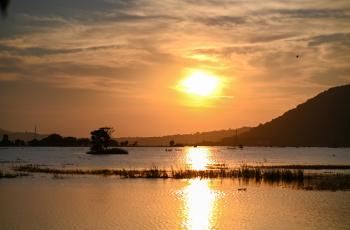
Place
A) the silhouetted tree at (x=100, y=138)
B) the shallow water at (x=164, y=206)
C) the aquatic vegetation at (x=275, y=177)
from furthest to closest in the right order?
the silhouetted tree at (x=100, y=138) → the aquatic vegetation at (x=275, y=177) → the shallow water at (x=164, y=206)

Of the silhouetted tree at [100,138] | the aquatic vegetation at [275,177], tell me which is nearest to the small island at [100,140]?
the silhouetted tree at [100,138]

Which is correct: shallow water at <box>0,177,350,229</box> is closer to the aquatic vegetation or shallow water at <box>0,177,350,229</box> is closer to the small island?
the aquatic vegetation

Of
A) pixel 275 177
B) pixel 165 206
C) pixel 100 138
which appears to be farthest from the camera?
pixel 100 138

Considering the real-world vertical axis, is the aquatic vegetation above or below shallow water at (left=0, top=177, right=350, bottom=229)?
above

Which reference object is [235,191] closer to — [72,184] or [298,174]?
[298,174]

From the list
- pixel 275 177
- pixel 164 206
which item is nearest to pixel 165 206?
pixel 164 206

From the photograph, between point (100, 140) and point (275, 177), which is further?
point (100, 140)

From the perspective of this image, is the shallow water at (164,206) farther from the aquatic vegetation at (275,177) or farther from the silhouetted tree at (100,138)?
the silhouetted tree at (100,138)

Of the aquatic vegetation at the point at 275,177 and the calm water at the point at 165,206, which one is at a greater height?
the aquatic vegetation at the point at 275,177

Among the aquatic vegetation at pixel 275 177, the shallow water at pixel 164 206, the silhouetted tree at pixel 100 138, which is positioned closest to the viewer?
the shallow water at pixel 164 206

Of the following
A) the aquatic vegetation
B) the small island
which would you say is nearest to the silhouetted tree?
the small island

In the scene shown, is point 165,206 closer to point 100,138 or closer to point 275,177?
point 275,177

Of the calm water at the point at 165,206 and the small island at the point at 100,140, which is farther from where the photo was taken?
the small island at the point at 100,140

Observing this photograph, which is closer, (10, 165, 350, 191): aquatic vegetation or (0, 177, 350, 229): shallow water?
(0, 177, 350, 229): shallow water
